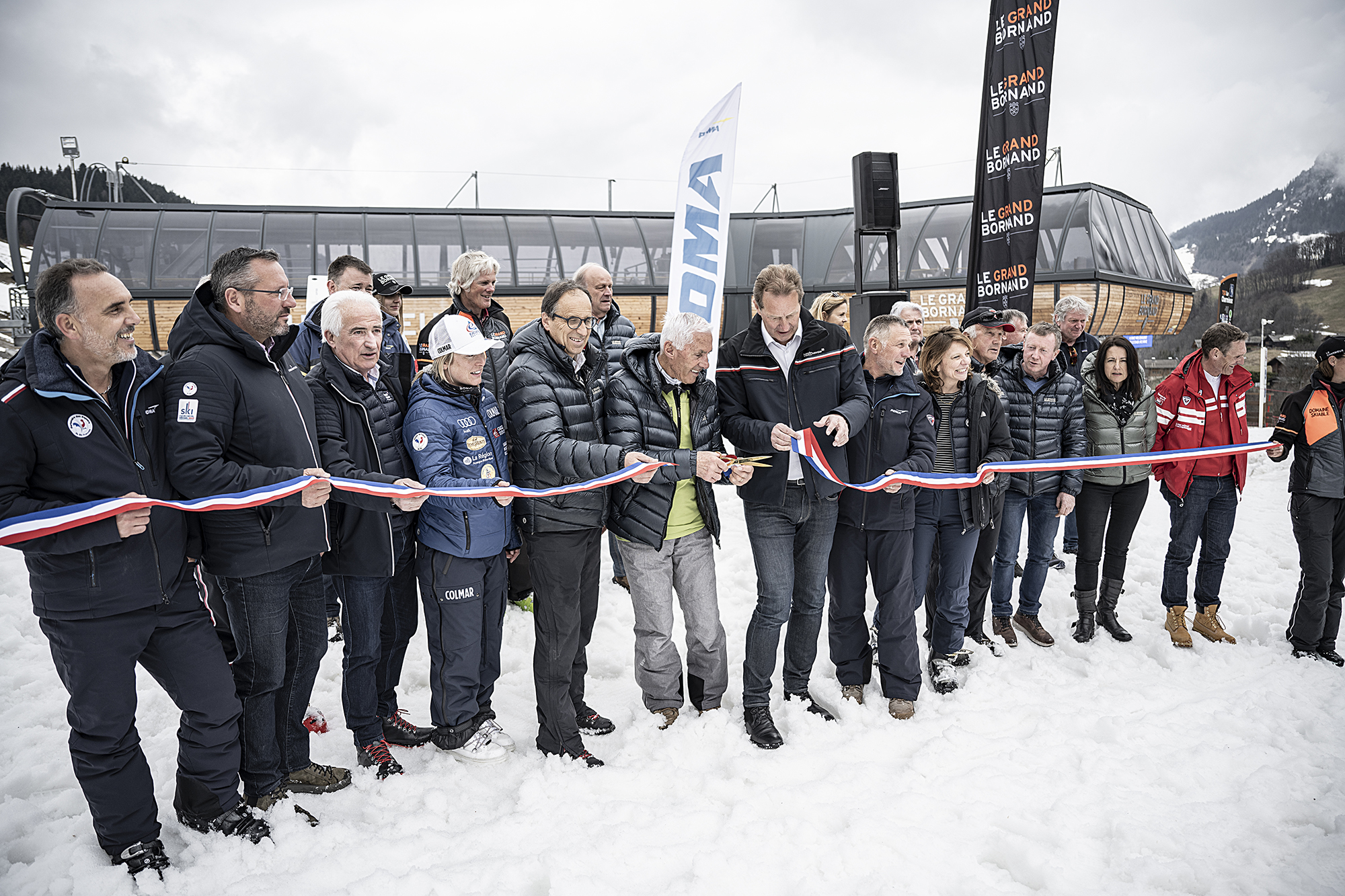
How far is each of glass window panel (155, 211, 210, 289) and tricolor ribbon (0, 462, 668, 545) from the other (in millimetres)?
13654

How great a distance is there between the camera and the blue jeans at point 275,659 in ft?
8.91

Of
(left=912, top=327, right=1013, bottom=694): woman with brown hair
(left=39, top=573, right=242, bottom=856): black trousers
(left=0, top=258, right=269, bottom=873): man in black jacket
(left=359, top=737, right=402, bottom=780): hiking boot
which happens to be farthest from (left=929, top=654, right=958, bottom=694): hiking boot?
(left=39, top=573, right=242, bottom=856): black trousers

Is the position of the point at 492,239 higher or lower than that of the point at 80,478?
higher

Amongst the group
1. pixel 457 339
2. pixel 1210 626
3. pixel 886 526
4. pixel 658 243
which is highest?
pixel 658 243

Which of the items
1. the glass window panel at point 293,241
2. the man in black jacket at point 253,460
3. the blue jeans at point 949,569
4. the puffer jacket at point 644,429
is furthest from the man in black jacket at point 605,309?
the glass window panel at point 293,241

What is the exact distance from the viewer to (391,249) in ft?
47.5

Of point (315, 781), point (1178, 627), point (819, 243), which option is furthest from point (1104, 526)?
point (819, 243)

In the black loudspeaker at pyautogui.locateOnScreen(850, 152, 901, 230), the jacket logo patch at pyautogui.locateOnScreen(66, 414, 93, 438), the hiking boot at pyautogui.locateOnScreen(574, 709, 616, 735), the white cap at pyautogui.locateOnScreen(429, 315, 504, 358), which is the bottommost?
the hiking boot at pyautogui.locateOnScreen(574, 709, 616, 735)

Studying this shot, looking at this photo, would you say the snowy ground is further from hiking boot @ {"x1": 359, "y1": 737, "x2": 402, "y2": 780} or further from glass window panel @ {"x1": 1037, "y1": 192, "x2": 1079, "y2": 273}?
glass window panel @ {"x1": 1037, "y1": 192, "x2": 1079, "y2": 273}

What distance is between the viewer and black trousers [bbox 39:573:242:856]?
2346 mm

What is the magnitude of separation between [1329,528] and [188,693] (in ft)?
20.3

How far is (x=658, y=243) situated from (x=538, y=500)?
13501mm

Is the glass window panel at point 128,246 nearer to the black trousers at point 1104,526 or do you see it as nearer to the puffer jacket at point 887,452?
the puffer jacket at point 887,452

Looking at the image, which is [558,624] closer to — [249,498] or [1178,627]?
[249,498]
